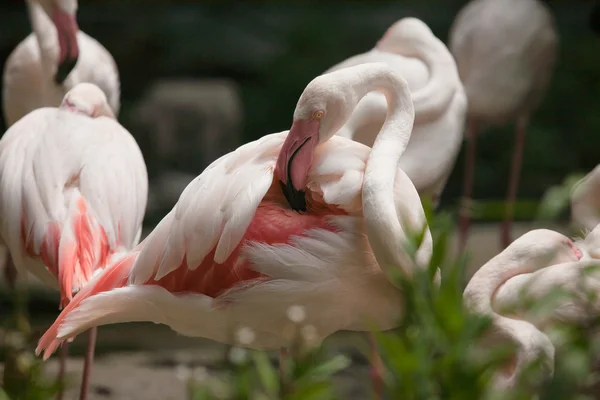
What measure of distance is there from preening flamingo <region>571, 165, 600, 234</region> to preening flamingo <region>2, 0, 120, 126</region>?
2.28m

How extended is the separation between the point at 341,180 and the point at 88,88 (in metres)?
1.46

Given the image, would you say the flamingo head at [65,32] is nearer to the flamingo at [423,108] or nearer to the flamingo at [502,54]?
the flamingo at [423,108]

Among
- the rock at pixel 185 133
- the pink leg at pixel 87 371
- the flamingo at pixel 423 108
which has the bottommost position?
the rock at pixel 185 133

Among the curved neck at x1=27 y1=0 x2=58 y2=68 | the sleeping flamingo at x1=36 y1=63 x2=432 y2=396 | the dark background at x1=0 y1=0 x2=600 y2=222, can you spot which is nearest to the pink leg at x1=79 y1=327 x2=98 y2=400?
the sleeping flamingo at x1=36 y1=63 x2=432 y2=396

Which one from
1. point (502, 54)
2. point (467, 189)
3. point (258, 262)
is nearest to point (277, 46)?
point (467, 189)

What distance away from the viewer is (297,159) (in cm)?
276

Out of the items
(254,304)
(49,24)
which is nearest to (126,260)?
(254,304)

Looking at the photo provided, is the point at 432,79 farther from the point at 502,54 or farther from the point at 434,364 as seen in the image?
the point at 434,364

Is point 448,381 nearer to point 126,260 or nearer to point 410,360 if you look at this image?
point 410,360

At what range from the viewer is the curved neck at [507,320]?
2.49m

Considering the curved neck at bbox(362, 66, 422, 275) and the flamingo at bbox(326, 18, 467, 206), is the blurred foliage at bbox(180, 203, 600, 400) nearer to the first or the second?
the curved neck at bbox(362, 66, 422, 275)

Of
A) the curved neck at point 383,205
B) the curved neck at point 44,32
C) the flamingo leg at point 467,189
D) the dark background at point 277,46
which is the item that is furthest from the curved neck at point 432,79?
the dark background at point 277,46

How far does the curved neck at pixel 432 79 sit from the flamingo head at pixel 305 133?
0.90 meters

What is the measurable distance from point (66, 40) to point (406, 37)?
151 centimetres
